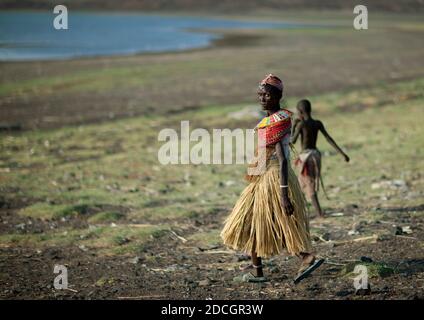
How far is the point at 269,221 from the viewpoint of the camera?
6.95m

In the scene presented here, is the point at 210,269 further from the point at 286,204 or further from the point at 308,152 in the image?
the point at 308,152

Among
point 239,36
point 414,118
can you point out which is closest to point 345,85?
Result: point 414,118

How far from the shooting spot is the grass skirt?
272 inches

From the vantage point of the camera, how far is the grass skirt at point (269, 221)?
6906 mm

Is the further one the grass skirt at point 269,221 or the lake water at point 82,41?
the lake water at point 82,41

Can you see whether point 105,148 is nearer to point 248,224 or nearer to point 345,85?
point 248,224

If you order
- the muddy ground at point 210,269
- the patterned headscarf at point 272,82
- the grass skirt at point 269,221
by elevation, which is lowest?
the muddy ground at point 210,269

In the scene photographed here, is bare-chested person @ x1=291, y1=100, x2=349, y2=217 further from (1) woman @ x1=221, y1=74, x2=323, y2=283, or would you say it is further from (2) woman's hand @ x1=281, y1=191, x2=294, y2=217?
(2) woman's hand @ x1=281, y1=191, x2=294, y2=217

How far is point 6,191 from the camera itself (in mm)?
12336

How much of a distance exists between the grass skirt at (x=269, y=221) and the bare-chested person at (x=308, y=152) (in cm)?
276

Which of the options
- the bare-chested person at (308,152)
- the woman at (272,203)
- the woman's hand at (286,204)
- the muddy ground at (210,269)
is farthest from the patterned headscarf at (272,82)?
the bare-chested person at (308,152)

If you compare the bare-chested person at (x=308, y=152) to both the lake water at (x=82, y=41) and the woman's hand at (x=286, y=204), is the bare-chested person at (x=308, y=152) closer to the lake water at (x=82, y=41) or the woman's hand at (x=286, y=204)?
the woman's hand at (x=286, y=204)

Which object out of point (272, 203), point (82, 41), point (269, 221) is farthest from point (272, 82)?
point (82, 41)

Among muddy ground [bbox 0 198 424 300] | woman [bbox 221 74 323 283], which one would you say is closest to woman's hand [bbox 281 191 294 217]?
woman [bbox 221 74 323 283]
